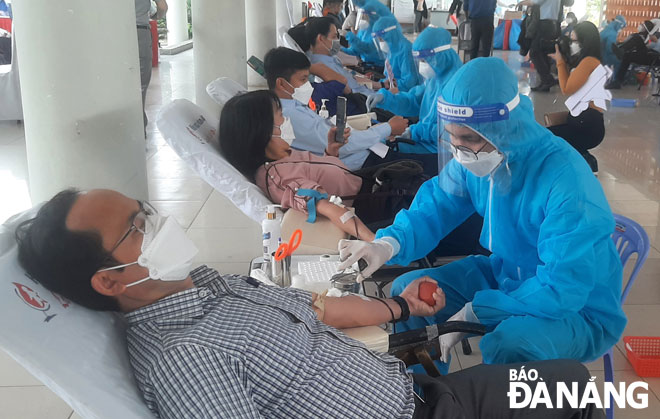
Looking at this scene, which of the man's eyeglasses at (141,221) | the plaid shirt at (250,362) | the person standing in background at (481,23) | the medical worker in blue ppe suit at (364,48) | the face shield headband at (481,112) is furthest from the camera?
the person standing in background at (481,23)

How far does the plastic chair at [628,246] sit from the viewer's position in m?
1.92

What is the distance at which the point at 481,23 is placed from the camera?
32.1ft

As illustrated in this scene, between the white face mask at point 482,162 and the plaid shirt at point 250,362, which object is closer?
the plaid shirt at point 250,362

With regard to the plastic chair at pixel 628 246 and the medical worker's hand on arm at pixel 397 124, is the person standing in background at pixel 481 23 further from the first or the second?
the plastic chair at pixel 628 246

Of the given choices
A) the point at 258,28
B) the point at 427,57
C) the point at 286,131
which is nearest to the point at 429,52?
the point at 427,57

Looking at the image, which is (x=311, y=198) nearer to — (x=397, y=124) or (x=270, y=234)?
(x=270, y=234)

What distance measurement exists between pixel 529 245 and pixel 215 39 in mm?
5581

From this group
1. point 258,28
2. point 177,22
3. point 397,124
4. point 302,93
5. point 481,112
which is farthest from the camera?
point 177,22

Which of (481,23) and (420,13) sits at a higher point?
(481,23)

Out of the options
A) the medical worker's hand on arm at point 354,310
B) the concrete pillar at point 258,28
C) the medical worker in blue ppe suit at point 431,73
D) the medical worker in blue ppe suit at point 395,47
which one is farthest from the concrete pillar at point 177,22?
the medical worker's hand on arm at point 354,310

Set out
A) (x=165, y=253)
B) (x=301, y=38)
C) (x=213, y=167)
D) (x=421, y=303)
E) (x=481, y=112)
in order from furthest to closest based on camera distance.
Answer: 1. (x=301, y=38)
2. (x=213, y=167)
3. (x=421, y=303)
4. (x=481, y=112)
5. (x=165, y=253)

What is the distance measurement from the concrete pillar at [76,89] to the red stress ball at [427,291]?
1.34 m

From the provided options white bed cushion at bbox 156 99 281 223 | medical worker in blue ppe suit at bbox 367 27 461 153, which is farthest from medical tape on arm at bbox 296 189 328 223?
medical worker in blue ppe suit at bbox 367 27 461 153

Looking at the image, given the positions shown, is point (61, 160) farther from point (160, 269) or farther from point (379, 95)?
point (379, 95)
